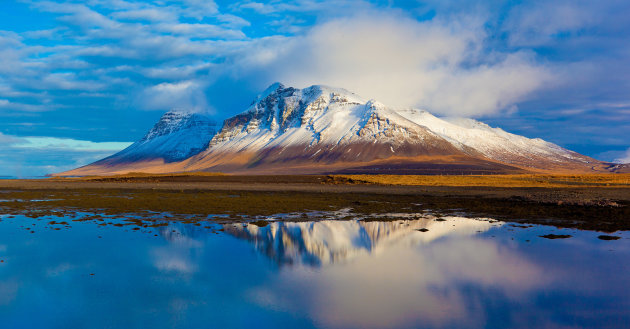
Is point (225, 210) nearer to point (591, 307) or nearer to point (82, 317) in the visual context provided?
point (82, 317)

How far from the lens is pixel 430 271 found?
1755cm

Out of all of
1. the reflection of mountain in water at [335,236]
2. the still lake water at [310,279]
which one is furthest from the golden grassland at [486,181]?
the still lake water at [310,279]

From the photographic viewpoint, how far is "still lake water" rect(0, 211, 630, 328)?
12391 mm

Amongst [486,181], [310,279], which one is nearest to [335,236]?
[310,279]

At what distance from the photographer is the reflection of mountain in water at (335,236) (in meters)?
20.6

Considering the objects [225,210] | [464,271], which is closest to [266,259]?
[464,271]

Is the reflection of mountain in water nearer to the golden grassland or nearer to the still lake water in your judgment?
the still lake water

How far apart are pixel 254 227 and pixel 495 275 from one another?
51.8 ft

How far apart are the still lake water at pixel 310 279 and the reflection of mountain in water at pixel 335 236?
0.11 meters

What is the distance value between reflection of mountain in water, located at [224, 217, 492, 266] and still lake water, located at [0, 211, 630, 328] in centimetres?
11

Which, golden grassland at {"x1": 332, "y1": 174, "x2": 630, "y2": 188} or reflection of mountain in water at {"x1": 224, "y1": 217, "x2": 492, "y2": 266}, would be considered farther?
golden grassland at {"x1": 332, "y1": 174, "x2": 630, "y2": 188}

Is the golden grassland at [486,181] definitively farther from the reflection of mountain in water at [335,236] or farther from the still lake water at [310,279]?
the still lake water at [310,279]

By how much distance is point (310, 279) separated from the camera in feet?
53.2

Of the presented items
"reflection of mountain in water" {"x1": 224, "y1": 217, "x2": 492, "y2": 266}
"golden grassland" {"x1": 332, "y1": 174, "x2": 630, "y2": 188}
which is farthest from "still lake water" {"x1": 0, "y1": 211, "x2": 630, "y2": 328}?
"golden grassland" {"x1": 332, "y1": 174, "x2": 630, "y2": 188}
